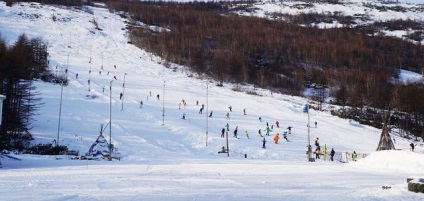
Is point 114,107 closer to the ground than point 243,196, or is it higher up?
closer to the ground

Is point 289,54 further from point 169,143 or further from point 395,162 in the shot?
point 395,162

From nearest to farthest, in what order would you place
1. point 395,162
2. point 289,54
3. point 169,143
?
point 395,162, point 169,143, point 289,54

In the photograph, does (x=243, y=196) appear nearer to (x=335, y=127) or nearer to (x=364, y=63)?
(x=335, y=127)

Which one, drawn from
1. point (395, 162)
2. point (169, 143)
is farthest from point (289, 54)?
point (395, 162)

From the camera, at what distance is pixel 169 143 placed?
3291 centimetres

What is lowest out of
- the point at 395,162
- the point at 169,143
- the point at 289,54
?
the point at 169,143

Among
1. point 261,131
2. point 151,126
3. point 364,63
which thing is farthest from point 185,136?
point 364,63

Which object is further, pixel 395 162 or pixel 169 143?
pixel 169 143

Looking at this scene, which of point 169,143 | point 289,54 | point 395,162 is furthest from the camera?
point 289,54

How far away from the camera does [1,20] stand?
102m

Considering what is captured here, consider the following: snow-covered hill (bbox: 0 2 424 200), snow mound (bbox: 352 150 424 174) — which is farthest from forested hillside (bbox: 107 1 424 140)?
snow mound (bbox: 352 150 424 174)

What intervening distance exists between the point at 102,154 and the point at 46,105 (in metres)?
19.2

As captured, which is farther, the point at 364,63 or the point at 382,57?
the point at 382,57

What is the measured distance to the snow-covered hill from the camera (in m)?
11.4
